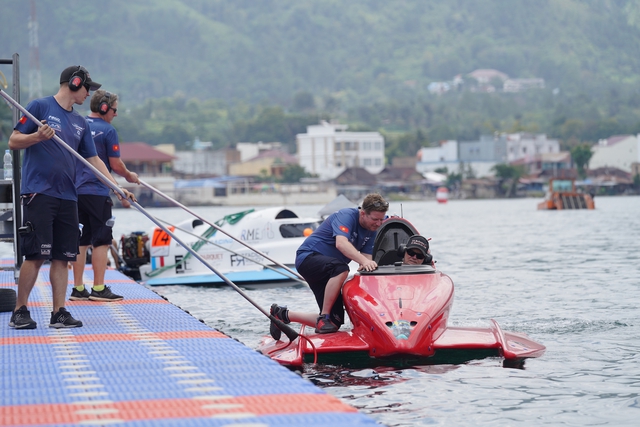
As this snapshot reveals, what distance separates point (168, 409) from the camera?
20.2 feet

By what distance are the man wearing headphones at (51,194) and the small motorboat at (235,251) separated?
31.1 feet

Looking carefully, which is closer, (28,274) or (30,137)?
(30,137)

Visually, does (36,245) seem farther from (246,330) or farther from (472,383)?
(246,330)

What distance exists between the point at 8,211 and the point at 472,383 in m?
5.73

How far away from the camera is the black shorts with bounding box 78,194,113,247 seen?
454 inches

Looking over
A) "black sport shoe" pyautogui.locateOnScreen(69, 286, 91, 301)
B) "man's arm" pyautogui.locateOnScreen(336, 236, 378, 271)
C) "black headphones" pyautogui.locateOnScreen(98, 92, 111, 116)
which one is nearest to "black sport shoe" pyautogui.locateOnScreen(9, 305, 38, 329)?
"black sport shoe" pyautogui.locateOnScreen(69, 286, 91, 301)

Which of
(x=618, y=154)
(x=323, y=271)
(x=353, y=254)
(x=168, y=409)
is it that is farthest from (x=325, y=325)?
(x=618, y=154)

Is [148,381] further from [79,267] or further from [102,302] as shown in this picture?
[79,267]

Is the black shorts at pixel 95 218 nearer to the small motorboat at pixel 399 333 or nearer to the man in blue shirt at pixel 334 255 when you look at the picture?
the man in blue shirt at pixel 334 255

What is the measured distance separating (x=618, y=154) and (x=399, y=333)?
19712 cm

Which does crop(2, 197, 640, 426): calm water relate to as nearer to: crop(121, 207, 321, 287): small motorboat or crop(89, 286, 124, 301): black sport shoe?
crop(121, 207, 321, 287): small motorboat

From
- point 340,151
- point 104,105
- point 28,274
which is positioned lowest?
point 28,274

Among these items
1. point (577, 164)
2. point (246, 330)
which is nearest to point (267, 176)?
point (577, 164)

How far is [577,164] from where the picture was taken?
185 m
